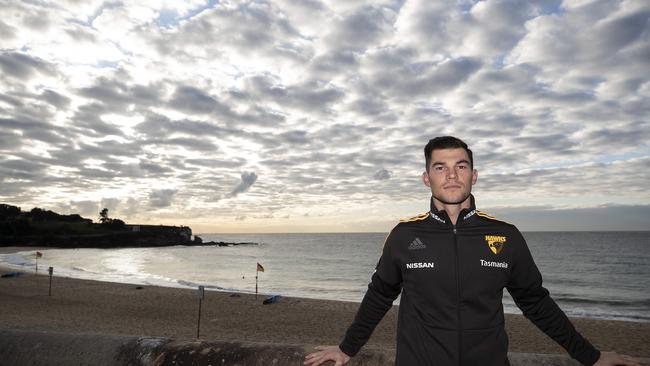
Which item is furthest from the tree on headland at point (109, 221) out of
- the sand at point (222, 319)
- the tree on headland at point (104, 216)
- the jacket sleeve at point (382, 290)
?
the jacket sleeve at point (382, 290)

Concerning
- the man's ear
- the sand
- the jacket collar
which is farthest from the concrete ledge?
the sand

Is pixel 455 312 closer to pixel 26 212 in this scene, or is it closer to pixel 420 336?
pixel 420 336

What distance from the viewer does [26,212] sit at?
146m

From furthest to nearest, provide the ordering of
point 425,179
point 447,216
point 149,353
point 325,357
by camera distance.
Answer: point 425,179 < point 447,216 < point 149,353 < point 325,357

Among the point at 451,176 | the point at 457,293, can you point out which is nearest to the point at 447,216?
the point at 451,176

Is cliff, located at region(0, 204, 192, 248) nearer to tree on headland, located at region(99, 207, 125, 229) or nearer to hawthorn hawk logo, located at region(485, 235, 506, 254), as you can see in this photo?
tree on headland, located at region(99, 207, 125, 229)

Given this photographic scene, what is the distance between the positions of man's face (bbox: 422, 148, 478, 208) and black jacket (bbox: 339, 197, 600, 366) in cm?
10

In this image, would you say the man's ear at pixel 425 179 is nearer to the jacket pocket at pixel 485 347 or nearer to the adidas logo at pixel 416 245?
the adidas logo at pixel 416 245

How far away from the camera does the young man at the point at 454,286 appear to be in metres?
2.14

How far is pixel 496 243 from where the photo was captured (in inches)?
Answer: 93.0

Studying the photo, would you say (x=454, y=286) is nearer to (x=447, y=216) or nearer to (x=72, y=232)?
(x=447, y=216)

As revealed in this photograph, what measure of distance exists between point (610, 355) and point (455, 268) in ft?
2.78

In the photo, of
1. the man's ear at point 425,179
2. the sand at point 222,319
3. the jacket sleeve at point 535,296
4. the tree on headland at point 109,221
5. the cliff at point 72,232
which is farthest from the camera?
the tree on headland at point 109,221

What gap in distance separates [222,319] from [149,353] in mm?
20682
